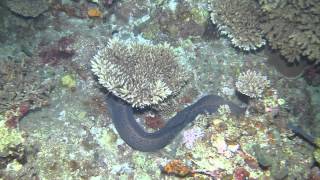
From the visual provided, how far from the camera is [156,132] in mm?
6754

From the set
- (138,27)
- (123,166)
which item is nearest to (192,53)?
(138,27)

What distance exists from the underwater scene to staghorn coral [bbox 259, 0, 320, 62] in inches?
0.9

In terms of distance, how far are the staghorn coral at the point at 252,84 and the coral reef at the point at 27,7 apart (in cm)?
501

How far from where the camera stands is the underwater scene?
591 centimetres

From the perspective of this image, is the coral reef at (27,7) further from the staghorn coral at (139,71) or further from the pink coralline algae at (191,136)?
the pink coralline algae at (191,136)

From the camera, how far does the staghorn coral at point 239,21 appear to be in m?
7.62

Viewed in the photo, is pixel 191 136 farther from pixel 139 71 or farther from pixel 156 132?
pixel 139 71

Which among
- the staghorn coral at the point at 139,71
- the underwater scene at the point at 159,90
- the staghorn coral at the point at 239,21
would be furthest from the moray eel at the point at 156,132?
the staghorn coral at the point at 239,21

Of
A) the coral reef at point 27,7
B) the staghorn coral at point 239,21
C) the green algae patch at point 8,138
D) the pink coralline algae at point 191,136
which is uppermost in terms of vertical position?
the staghorn coral at point 239,21

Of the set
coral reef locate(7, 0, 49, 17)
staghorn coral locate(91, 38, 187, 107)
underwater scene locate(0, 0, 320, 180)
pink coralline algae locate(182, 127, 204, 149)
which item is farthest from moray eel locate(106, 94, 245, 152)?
coral reef locate(7, 0, 49, 17)

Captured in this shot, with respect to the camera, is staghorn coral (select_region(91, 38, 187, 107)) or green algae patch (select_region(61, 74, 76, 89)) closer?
staghorn coral (select_region(91, 38, 187, 107))

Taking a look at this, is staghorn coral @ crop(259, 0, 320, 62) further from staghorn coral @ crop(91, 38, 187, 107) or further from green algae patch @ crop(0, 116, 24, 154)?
green algae patch @ crop(0, 116, 24, 154)

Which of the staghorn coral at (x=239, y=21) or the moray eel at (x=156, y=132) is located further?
the staghorn coral at (x=239, y=21)

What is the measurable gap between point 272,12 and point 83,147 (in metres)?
4.76
